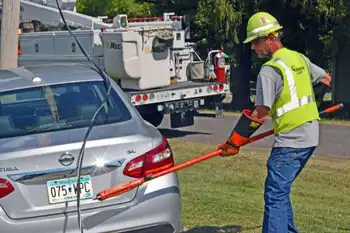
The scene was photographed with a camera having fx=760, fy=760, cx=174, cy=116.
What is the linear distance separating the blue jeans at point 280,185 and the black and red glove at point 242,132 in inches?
10.4

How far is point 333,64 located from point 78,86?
19643mm

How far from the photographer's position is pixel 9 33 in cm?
976

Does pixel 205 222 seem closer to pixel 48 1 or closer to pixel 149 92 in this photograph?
pixel 149 92

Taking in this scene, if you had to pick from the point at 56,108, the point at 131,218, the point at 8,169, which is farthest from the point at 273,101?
the point at 8,169

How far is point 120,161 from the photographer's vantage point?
5414 mm

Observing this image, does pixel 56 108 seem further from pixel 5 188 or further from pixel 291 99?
pixel 291 99

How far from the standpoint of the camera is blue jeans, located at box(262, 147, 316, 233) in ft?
18.6

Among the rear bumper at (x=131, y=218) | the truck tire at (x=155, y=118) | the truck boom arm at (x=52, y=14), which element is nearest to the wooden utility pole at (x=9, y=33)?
the rear bumper at (x=131, y=218)

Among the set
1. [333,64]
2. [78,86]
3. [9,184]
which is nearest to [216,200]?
[78,86]

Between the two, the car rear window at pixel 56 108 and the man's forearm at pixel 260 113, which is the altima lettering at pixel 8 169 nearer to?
the car rear window at pixel 56 108

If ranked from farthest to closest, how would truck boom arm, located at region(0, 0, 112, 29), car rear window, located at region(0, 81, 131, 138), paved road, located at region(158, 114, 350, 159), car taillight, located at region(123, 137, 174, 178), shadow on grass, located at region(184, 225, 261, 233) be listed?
truck boom arm, located at region(0, 0, 112, 29) < paved road, located at region(158, 114, 350, 159) < shadow on grass, located at region(184, 225, 261, 233) < car rear window, located at region(0, 81, 131, 138) < car taillight, located at region(123, 137, 174, 178)

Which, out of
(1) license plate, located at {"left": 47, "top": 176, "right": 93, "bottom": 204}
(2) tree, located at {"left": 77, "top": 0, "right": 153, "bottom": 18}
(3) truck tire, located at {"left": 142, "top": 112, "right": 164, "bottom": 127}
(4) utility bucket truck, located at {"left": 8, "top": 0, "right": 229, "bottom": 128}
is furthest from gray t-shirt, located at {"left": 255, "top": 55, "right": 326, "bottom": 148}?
(2) tree, located at {"left": 77, "top": 0, "right": 153, "bottom": 18}

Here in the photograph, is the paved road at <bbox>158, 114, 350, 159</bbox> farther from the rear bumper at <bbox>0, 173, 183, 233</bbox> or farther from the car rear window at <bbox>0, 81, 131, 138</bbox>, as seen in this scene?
the rear bumper at <bbox>0, 173, 183, 233</bbox>

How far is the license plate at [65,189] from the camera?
207 inches
